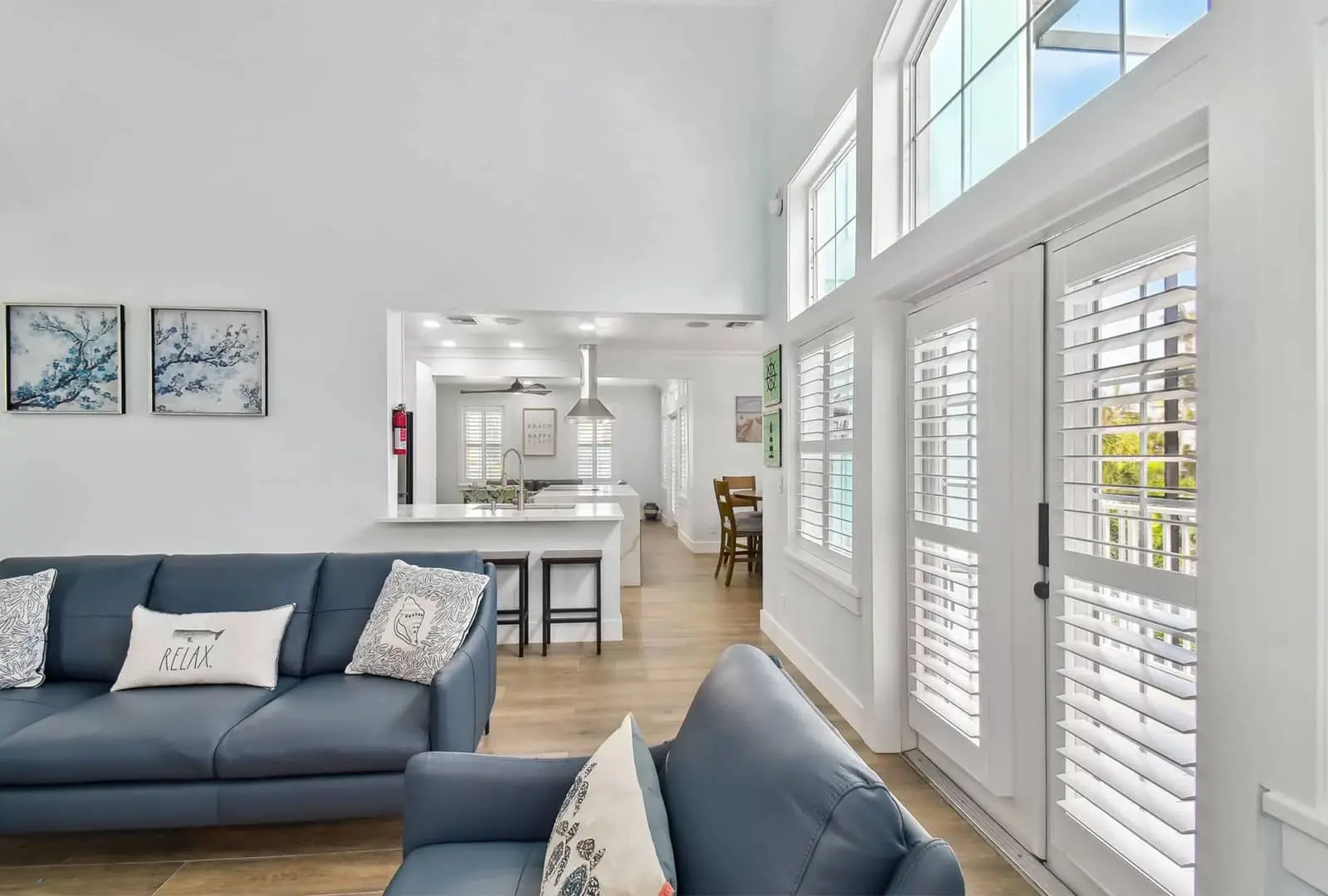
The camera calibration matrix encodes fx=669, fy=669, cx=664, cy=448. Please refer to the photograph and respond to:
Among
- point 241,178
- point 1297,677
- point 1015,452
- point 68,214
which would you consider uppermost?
point 241,178

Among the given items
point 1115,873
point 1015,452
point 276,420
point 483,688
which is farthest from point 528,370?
point 1115,873

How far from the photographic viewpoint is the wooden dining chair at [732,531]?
22.0ft

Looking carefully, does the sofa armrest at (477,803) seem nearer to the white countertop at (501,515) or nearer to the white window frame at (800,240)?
the white countertop at (501,515)

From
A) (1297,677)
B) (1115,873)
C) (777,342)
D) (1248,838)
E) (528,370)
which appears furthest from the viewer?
(528,370)

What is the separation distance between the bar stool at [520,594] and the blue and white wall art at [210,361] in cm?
179

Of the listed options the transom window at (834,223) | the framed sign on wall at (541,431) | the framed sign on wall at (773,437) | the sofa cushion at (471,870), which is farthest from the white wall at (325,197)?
the framed sign on wall at (541,431)

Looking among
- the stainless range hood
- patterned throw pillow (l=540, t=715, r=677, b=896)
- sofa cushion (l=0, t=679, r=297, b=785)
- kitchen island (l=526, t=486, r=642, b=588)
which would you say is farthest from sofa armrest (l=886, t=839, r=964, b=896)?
the stainless range hood

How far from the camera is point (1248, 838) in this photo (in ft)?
4.10

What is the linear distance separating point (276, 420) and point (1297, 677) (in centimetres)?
487

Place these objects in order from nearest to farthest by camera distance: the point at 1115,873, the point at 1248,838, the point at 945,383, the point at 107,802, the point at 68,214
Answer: the point at 1248,838 → the point at 1115,873 → the point at 107,802 → the point at 945,383 → the point at 68,214

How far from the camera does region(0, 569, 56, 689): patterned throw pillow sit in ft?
8.02

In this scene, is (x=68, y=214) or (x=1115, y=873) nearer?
(x=1115, y=873)

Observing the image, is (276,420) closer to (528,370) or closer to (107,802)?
(107,802)

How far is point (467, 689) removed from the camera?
235cm
